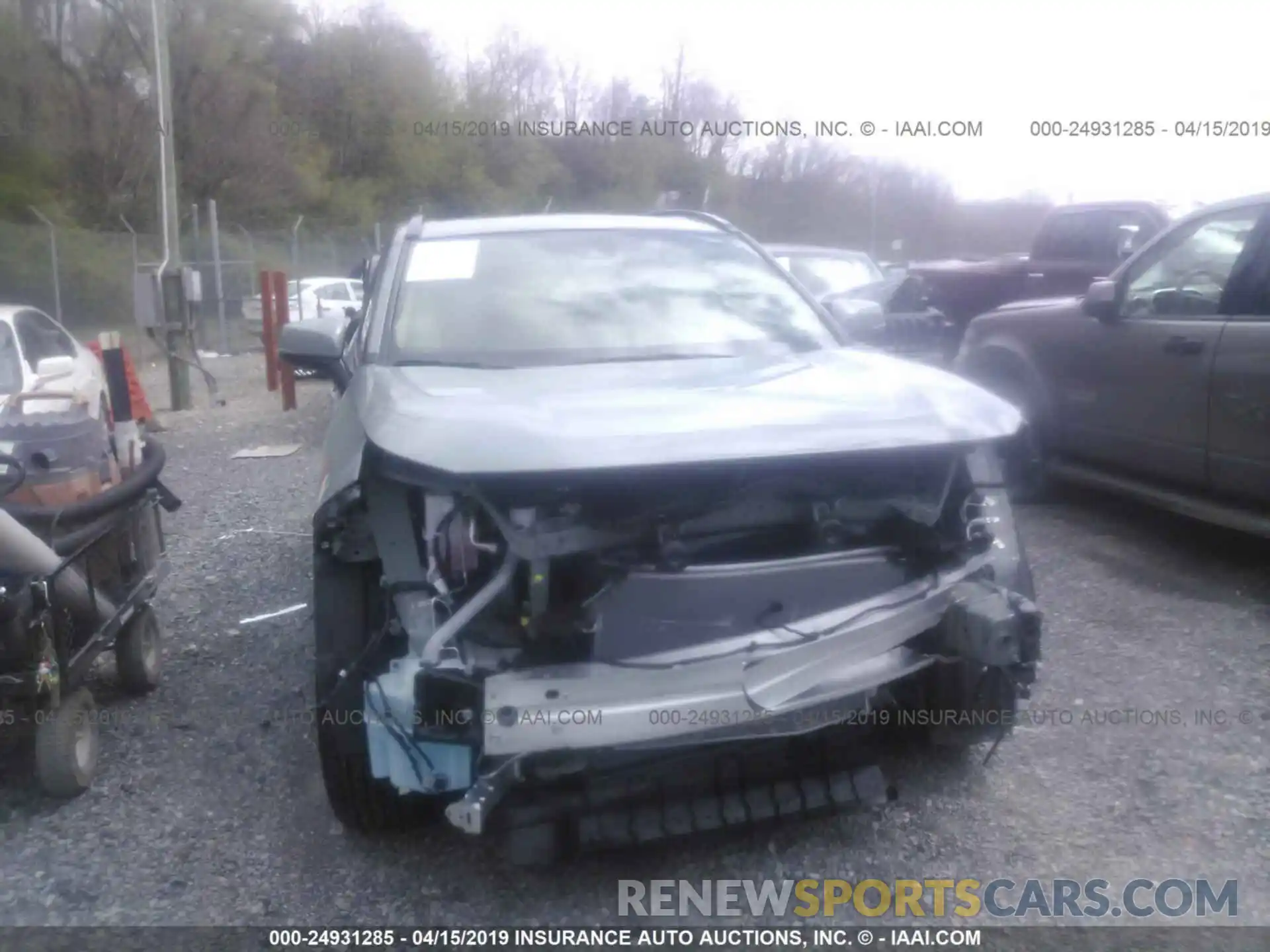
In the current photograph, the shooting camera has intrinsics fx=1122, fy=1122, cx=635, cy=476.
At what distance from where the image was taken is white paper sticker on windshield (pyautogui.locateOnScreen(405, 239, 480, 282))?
400 centimetres

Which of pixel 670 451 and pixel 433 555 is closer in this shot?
pixel 670 451

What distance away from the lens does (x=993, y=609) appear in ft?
9.16

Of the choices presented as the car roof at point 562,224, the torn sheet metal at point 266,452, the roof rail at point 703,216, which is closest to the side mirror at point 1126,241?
the roof rail at point 703,216

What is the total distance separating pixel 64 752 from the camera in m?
3.35

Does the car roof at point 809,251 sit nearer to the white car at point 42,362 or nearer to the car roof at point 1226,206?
the car roof at point 1226,206

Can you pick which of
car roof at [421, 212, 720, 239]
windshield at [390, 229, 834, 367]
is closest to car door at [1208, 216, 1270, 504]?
windshield at [390, 229, 834, 367]

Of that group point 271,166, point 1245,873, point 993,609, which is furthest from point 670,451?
point 271,166

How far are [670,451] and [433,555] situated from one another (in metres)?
0.64

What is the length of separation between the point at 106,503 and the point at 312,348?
875 mm

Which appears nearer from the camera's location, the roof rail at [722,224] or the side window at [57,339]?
the roof rail at [722,224]

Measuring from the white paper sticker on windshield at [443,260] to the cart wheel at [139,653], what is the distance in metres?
1.60

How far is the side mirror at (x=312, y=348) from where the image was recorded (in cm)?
395

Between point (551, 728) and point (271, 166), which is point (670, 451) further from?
point (271, 166)

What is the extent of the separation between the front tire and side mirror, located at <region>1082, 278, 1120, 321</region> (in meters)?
4.19
